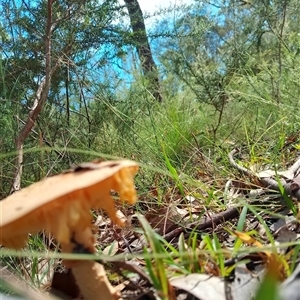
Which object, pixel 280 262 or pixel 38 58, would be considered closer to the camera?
pixel 280 262

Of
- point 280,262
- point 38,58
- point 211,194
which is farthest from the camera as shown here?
point 38,58

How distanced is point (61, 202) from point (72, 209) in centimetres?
2

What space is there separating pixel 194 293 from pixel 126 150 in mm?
1503

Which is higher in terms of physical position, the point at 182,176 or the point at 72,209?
the point at 72,209

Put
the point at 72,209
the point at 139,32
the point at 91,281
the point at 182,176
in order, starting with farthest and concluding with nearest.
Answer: the point at 139,32, the point at 182,176, the point at 91,281, the point at 72,209

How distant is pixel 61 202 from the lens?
0.62 metres

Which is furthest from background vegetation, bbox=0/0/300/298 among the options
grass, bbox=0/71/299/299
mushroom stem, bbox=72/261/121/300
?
mushroom stem, bbox=72/261/121/300

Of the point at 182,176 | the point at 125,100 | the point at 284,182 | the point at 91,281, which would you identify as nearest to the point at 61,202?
the point at 91,281

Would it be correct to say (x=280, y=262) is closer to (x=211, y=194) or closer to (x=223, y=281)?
(x=223, y=281)

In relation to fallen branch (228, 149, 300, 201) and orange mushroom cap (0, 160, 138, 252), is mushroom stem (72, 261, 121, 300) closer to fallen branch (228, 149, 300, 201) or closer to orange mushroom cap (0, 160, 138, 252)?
orange mushroom cap (0, 160, 138, 252)

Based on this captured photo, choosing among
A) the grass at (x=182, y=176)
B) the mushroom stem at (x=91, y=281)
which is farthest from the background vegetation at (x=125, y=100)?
the mushroom stem at (x=91, y=281)

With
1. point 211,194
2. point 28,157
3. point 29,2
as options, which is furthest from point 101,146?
point 211,194

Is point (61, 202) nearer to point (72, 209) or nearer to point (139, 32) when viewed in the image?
point (72, 209)

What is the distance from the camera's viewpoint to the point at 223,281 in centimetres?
77
